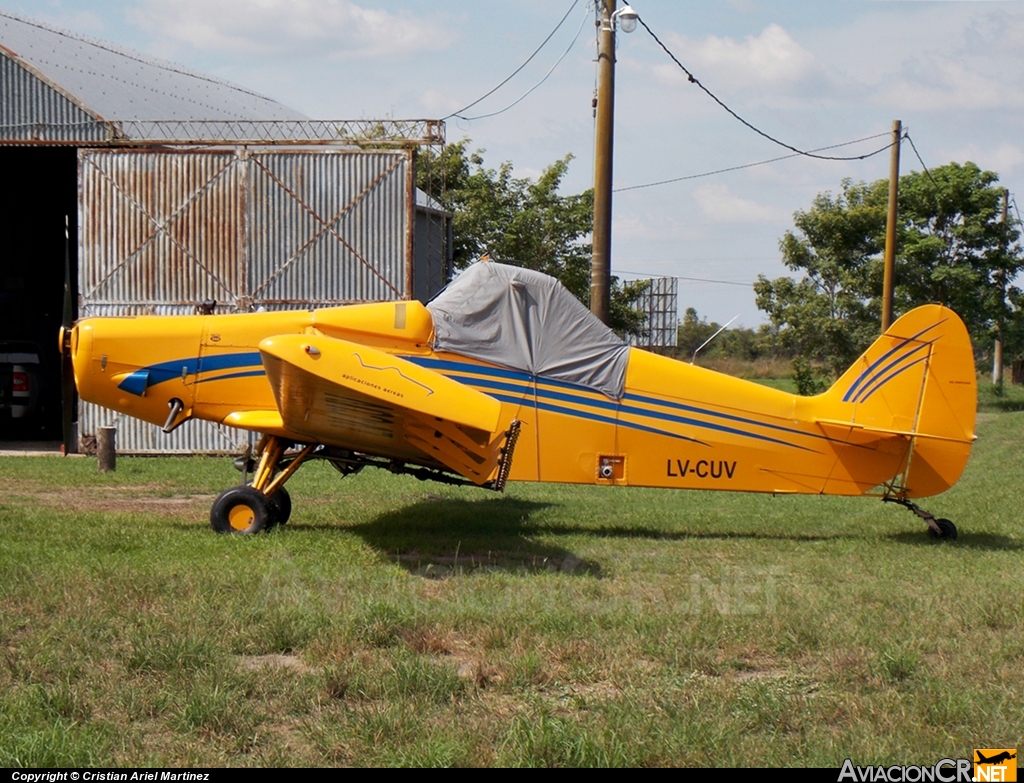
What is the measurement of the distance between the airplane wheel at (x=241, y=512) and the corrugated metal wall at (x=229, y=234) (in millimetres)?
8669

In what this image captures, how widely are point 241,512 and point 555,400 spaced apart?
298cm

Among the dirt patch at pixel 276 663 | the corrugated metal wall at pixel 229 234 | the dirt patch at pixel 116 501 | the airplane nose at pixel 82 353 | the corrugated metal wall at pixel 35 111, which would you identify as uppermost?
the corrugated metal wall at pixel 35 111

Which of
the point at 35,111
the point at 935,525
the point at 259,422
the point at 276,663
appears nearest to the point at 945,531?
the point at 935,525

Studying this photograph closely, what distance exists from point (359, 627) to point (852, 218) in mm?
29733

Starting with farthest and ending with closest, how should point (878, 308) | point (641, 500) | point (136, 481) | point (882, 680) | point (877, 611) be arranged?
point (878, 308)
point (136, 481)
point (641, 500)
point (877, 611)
point (882, 680)

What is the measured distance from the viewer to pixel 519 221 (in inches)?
1236

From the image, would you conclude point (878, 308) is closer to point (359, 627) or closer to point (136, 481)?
point (136, 481)

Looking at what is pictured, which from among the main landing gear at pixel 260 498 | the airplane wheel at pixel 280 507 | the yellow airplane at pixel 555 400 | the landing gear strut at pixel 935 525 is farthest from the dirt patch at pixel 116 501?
the landing gear strut at pixel 935 525

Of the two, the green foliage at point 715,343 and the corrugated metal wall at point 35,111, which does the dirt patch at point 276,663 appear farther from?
the green foliage at point 715,343

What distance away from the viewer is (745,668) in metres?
5.68

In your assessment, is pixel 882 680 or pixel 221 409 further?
pixel 221 409

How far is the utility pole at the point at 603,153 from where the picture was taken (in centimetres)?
1341

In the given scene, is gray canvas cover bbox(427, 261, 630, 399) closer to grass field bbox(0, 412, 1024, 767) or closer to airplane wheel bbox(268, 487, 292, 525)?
grass field bbox(0, 412, 1024, 767)

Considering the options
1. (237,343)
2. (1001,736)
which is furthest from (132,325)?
(1001,736)
